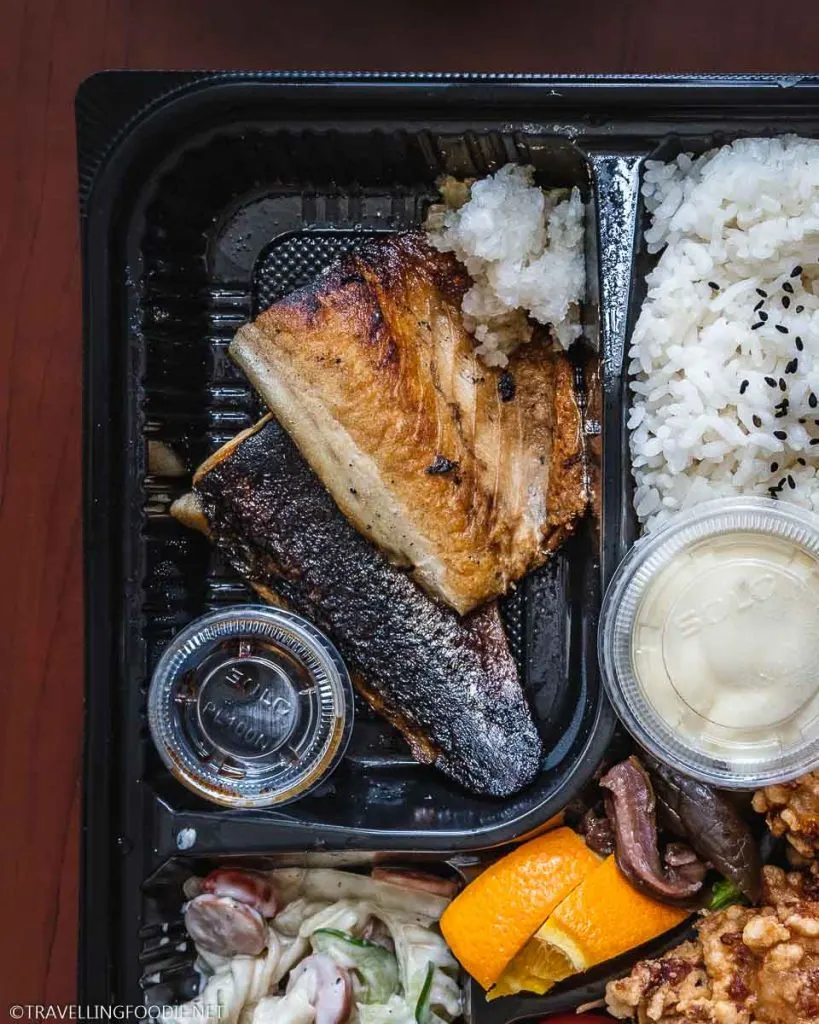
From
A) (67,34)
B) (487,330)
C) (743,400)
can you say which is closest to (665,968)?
(743,400)

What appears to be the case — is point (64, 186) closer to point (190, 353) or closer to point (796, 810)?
point (190, 353)

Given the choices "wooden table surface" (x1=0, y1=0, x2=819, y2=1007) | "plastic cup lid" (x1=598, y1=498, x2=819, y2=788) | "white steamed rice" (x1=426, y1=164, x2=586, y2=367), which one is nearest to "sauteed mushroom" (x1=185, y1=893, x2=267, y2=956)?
"wooden table surface" (x1=0, y1=0, x2=819, y2=1007)

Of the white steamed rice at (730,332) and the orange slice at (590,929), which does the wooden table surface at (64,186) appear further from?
the orange slice at (590,929)

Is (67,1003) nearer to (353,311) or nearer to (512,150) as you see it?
Answer: (353,311)

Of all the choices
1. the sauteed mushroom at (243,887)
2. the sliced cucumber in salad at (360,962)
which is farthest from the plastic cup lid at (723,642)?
the sauteed mushroom at (243,887)

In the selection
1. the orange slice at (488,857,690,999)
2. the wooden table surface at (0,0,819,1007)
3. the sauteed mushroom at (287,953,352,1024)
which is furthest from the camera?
the wooden table surface at (0,0,819,1007)

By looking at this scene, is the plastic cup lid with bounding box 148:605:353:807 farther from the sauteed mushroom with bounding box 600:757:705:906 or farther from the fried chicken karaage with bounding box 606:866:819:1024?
the fried chicken karaage with bounding box 606:866:819:1024
